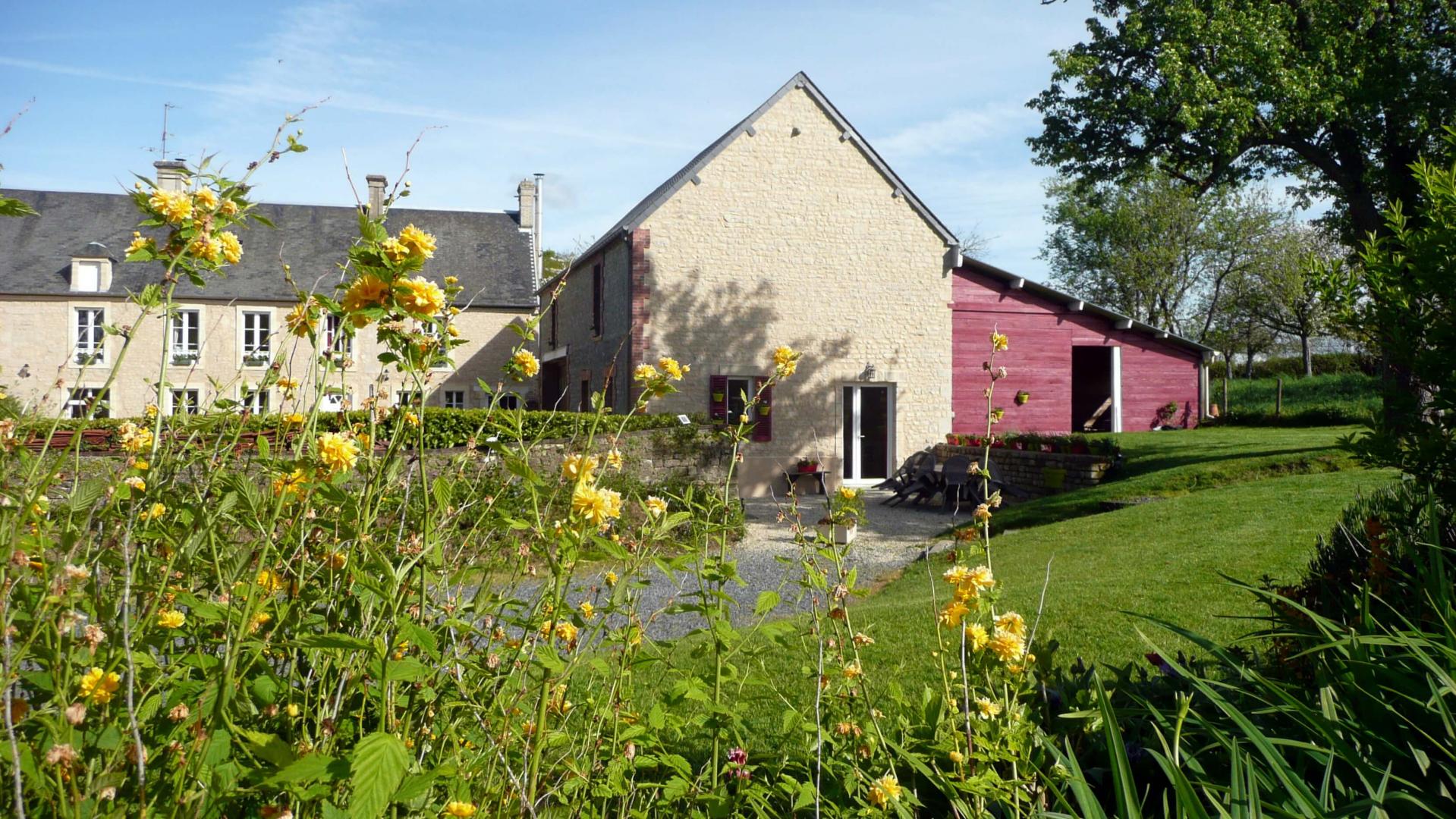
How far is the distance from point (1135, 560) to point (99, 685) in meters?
8.96

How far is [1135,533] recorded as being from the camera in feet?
34.8

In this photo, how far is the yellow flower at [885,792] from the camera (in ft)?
7.07

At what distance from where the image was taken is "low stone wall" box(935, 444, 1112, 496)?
618 inches

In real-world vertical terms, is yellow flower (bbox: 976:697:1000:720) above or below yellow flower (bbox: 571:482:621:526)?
below

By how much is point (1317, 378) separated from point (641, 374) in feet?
115

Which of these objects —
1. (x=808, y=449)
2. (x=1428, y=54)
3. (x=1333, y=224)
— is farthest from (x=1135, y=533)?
(x=1333, y=224)

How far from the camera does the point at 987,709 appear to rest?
2496 mm

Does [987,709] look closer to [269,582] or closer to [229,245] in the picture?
[269,582]

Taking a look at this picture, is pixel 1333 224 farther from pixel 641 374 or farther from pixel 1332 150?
pixel 641 374

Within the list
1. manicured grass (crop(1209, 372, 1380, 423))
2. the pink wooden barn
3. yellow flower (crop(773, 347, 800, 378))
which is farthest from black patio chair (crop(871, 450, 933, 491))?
yellow flower (crop(773, 347, 800, 378))

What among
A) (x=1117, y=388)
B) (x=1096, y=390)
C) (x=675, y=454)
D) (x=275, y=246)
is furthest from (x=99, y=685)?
(x=275, y=246)

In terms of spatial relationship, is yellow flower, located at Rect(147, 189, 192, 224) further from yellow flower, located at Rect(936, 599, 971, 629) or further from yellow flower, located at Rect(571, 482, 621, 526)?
yellow flower, located at Rect(936, 599, 971, 629)

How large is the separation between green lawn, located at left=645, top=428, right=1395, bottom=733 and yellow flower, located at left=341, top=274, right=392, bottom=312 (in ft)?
4.61

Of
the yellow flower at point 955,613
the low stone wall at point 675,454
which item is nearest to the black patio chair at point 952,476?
the low stone wall at point 675,454
